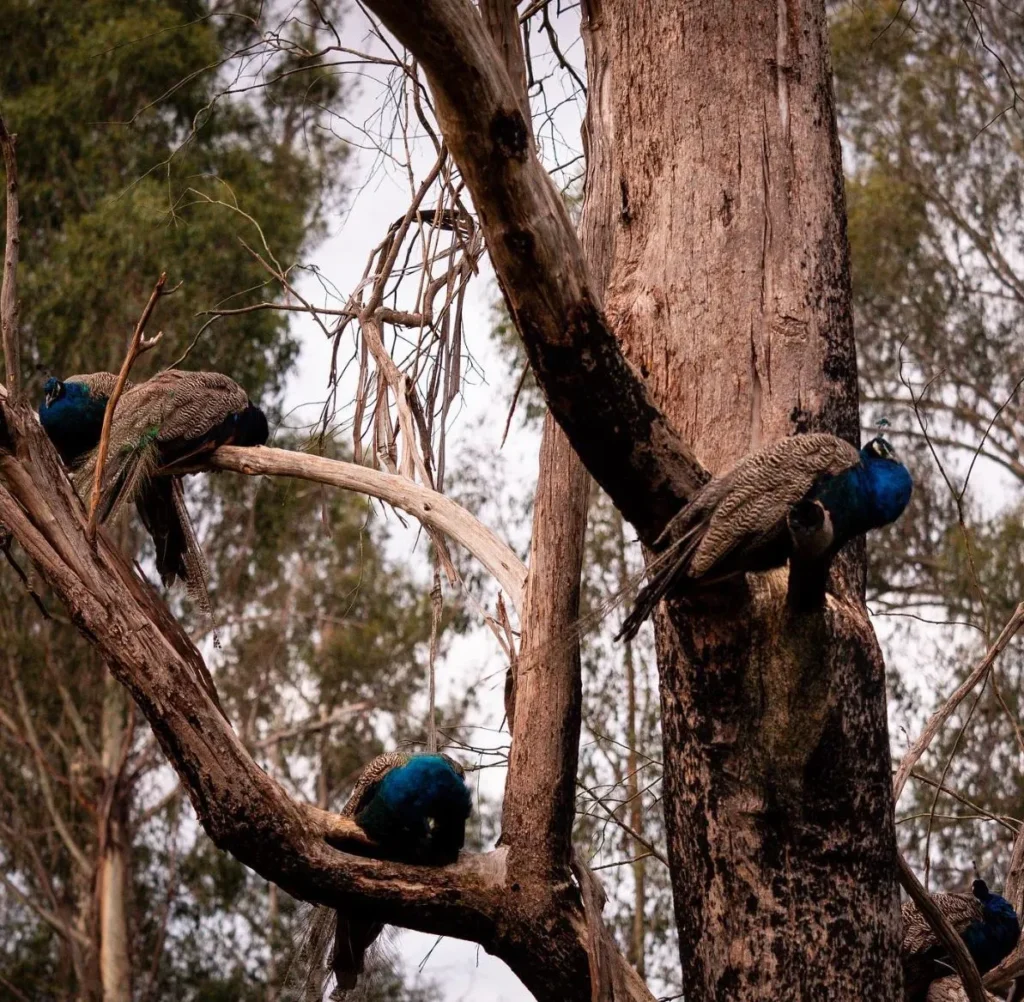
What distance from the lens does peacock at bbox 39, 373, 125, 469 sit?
15.1ft

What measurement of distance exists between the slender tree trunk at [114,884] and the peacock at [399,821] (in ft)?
29.3

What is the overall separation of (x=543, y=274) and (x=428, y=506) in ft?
3.96

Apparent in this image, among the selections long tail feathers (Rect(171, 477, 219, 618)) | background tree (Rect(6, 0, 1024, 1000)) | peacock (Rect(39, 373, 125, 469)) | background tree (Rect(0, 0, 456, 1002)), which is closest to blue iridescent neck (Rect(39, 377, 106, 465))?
peacock (Rect(39, 373, 125, 469))

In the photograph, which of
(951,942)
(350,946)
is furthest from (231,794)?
(951,942)

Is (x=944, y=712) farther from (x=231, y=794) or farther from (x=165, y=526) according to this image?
(x=165, y=526)

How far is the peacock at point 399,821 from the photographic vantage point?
272 centimetres

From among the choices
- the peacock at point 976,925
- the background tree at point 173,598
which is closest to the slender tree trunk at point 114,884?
the background tree at point 173,598

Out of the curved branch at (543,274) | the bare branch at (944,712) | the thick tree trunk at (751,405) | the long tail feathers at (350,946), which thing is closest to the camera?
the curved branch at (543,274)

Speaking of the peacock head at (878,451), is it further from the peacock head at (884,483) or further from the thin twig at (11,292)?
the thin twig at (11,292)

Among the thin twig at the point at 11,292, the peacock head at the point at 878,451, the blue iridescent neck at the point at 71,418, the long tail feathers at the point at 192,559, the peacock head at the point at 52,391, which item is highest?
the peacock head at the point at 52,391

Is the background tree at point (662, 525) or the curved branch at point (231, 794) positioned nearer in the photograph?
the background tree at point (662, 525)

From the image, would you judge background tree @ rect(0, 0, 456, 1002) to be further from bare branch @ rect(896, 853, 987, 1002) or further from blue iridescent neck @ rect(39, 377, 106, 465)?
bare branch @ rect(896, 853, 987, 1002)

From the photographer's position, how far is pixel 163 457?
421 centimetres

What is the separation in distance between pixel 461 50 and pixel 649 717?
816 cm
